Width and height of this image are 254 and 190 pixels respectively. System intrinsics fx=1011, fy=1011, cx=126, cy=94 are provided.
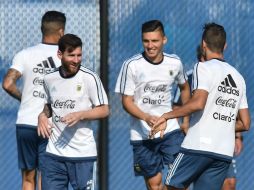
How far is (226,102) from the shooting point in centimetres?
731

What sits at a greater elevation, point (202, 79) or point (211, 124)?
point (202, 79)

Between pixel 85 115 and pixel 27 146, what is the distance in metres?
1.27

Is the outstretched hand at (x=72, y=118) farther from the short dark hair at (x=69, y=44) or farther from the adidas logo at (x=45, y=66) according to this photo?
the adidas logo at (x=45, y=66)

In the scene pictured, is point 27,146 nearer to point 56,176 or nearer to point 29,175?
point 29,175

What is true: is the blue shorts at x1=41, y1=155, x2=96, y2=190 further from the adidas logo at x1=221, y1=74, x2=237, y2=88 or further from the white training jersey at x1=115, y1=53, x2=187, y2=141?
the adidas logo at x1=221, y1=74, x2=237, y2=88

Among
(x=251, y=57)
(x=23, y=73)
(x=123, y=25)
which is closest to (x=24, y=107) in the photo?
(x=23, y=73)

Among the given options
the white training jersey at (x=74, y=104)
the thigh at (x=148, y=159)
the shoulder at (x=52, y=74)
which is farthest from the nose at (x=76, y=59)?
the thigh at (x=148, y=159)

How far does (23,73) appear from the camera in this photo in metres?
8.53

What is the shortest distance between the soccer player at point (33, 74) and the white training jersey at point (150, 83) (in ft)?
2.01

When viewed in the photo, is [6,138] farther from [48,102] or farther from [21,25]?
[48,102]

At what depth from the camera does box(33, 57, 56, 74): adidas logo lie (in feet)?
27.8

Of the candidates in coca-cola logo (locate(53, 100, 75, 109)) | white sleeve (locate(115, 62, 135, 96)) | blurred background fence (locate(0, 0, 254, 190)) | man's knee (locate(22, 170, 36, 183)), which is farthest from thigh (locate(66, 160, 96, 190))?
blurred background fence (locate(0, 0, 254, 190))

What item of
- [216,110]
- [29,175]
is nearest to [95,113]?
[216,110]

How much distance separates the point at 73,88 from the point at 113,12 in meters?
2.10
